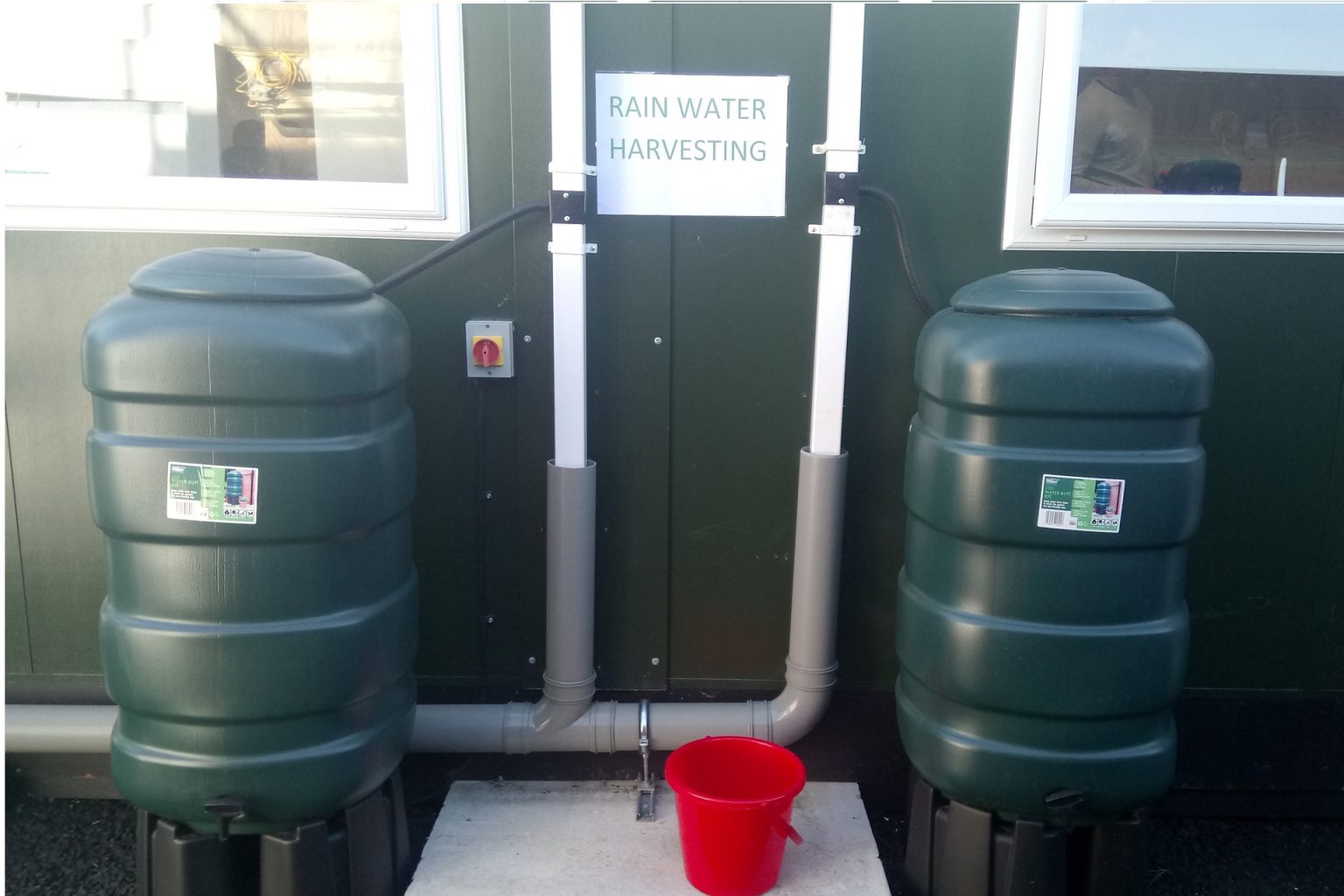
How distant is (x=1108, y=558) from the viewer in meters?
1.85

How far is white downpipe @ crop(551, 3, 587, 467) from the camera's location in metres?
2.16

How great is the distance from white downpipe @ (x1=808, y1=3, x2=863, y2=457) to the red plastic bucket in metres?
0.80

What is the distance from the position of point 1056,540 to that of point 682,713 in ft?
3.52

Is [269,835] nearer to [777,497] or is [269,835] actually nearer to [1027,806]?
[777,497]

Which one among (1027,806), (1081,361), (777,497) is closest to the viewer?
(1081,361)

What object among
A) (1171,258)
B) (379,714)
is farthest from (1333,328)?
(379,714)

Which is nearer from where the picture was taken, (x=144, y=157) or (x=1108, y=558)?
(x=1108, y=558)

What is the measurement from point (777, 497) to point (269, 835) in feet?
4.55

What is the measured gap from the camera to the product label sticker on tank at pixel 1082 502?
5.95 feet

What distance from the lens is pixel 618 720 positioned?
7.90 feet

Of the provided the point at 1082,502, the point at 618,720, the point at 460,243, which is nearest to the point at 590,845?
the point at 618,720

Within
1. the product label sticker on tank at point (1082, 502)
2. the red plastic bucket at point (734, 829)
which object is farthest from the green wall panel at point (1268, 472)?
the red plastic bucket at point (734, 829)

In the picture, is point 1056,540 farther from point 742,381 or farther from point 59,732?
point 59,732

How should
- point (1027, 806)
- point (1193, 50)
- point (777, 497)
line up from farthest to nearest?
point (777, 497) < point (1193, 50) < point (1027, 806)
